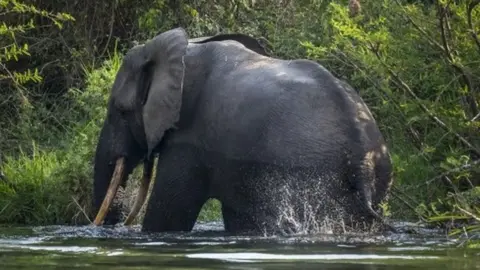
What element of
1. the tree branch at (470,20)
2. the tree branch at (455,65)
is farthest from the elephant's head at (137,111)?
the tree branch at (470,20)

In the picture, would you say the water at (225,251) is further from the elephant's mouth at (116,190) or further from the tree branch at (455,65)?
the tree branch at (455,65)

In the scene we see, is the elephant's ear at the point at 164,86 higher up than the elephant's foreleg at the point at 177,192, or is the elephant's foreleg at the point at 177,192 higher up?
the elephant's ear at the point at 164,86

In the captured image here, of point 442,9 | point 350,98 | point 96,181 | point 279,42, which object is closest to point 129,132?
point 96,181

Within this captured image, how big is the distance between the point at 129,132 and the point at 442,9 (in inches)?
129

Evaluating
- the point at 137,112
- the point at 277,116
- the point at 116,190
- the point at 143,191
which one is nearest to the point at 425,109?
the point at 277,116

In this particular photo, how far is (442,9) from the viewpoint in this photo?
32.7ft

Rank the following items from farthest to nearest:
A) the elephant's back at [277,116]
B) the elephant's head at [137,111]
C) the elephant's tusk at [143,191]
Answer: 1. the elephant's tusk at [143,191]
2. the elephant's head at [137,111]
3. the elephant's back at [277,116]

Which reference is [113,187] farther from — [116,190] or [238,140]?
[238,140]

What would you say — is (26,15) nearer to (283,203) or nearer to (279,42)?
(279,42)

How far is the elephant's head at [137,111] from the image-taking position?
37.7 feet

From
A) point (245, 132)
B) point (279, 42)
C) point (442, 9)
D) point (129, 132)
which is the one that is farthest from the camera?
point (279, 42)

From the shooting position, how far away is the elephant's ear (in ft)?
37.2

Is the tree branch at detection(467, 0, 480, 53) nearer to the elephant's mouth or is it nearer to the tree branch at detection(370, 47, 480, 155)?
the tree branch at detection(370, 47, 480, 155)

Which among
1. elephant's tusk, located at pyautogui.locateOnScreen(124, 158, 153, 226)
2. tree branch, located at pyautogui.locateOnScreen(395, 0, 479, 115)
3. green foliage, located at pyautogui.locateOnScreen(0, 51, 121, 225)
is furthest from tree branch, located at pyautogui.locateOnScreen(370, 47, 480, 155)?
green foliage, located at pyautogui.locateOnScreen(0, 51, 121, 225)
